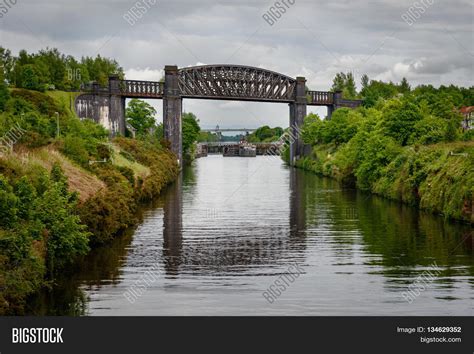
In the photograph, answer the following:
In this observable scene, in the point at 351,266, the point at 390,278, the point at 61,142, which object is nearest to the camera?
the point at 390,278

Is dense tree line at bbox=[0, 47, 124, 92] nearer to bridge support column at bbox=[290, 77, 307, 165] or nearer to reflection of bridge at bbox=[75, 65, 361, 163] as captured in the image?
reflection of bridge at bbox=[75, 65, 361, 163]

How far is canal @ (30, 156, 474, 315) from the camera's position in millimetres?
25469

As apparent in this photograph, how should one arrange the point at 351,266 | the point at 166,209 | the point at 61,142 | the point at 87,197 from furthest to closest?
the point at 166,209, the point at 61,142, the point at 87,197, the point at 351,266

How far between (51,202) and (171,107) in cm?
8210

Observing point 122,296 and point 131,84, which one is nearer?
point 122,296

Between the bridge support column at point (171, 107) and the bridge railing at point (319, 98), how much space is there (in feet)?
100

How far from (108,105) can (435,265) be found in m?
81.4

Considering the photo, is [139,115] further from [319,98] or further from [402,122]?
[402,122]

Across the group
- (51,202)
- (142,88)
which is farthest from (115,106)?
(51,202)

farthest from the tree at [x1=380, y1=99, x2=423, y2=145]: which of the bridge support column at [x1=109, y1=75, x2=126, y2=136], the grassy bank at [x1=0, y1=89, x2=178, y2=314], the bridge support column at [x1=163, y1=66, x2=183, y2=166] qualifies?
the bridge support column at [x1=109, y1=75, x2=126, y2=136]

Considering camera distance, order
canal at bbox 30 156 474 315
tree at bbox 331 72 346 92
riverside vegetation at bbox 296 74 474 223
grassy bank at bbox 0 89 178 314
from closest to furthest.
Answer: grassy bank at bbox 0 89 178 314 → canal at bbox 30 156 474 315 → riverside vegetation at bbox 296 74 474 223 → tree at bbox 331 72 346 92

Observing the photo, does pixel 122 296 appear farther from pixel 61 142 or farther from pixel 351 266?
pixel 61 142

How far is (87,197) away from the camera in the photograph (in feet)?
129
